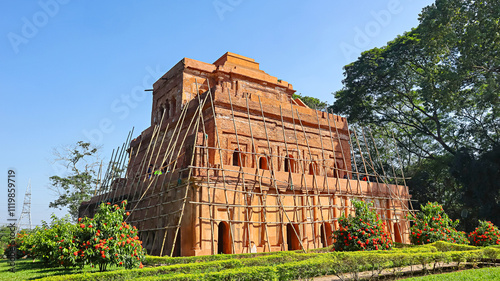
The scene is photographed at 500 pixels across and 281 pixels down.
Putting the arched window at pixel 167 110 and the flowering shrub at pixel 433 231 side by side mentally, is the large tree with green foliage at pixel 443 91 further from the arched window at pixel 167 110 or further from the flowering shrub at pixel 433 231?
the arched window at pixel 167 110

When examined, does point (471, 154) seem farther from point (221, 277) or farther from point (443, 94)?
point (221, 277)

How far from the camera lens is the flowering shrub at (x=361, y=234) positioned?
39.7 feet

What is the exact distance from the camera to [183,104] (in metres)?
18.4

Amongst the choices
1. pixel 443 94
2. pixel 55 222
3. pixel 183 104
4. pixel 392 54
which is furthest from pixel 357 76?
pixel 55 222

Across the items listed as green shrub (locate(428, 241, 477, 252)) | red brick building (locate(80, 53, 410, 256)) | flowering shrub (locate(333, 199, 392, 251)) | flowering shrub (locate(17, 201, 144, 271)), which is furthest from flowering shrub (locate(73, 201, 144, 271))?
green shrub (locate(428, 241, 477, 252))

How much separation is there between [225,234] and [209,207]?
148 cm

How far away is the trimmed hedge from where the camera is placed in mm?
7738

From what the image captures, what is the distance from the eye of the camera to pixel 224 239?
13.7 meters

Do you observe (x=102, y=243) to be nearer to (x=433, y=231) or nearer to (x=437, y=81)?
(x=433, y=231)

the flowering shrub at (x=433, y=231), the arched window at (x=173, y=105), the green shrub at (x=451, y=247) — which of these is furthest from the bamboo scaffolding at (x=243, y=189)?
the green shrub at (x=451, y=247)

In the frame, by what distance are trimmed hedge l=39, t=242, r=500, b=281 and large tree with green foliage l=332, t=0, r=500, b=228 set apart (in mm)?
13174

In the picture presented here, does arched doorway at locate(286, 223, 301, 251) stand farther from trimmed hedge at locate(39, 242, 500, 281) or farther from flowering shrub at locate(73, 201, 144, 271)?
flowering shrub at locate(73, 201, 144, 271)

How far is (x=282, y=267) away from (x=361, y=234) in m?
4.86

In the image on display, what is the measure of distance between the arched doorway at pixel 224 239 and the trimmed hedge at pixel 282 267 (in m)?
1.93
